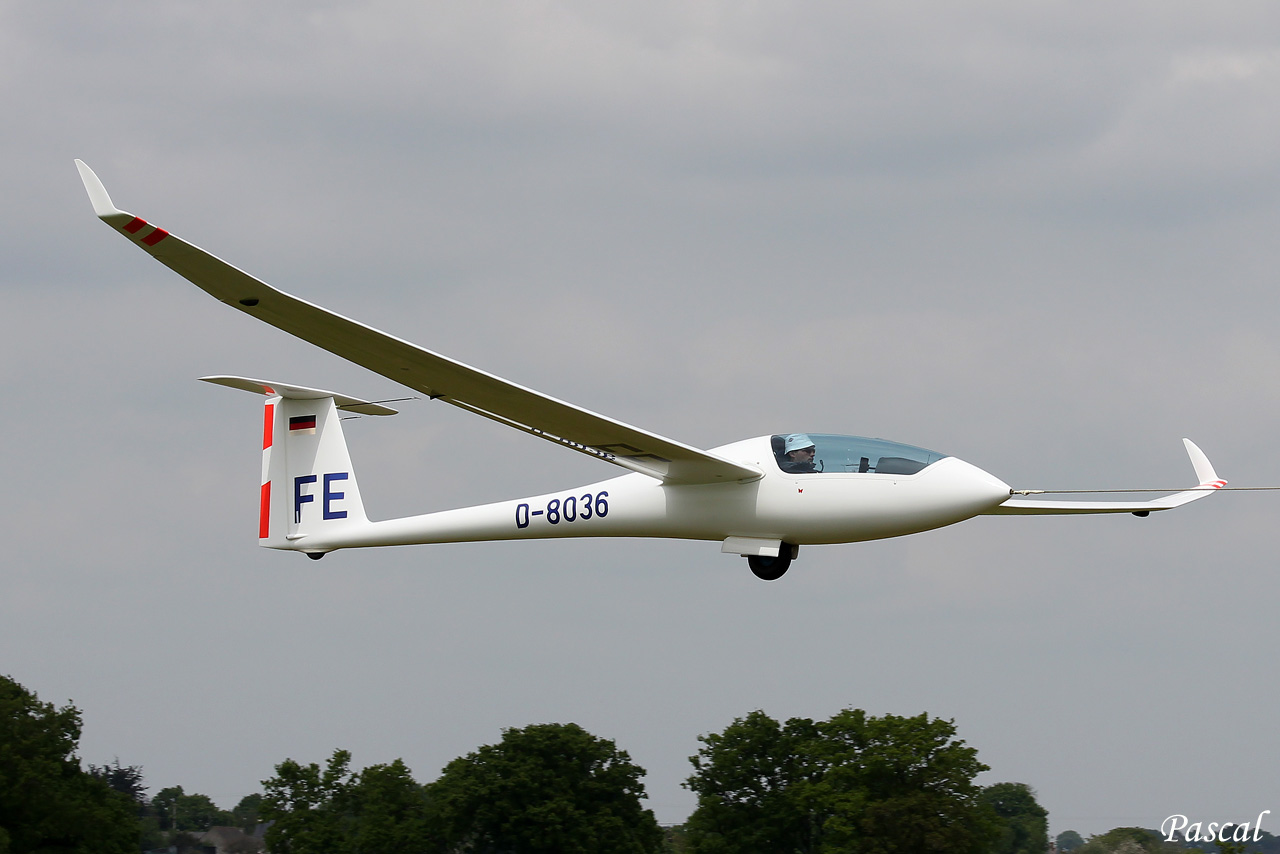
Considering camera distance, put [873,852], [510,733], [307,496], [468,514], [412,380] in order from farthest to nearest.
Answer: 1. [510,733]
2. [873,852]
3. [307,496]
4. [468,514]
5. [412,380]

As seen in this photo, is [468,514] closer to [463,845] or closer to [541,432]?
[541,432]

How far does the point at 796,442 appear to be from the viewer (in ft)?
51.4

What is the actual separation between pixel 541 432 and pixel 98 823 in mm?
43323

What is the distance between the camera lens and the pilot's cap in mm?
15594

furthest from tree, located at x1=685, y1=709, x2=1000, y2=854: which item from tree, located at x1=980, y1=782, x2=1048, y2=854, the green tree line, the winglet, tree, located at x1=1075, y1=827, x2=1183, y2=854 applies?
the winglet

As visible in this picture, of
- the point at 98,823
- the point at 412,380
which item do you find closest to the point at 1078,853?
the point at 98,823

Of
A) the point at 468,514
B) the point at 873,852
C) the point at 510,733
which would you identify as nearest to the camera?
the point at 468,514

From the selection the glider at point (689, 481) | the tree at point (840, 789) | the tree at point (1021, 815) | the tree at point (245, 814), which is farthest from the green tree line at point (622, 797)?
the glider at point (689, 481)

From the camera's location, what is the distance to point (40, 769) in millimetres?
52000

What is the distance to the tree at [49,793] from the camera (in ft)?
165

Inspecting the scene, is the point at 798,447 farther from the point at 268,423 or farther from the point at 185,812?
the point at 185,812

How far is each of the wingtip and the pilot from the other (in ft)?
24.0

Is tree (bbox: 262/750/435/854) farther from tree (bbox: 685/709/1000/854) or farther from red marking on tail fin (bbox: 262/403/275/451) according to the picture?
red marking on tail fin (bbox: 262/403/275/451)

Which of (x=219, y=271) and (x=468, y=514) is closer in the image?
(x=219, y=271)
